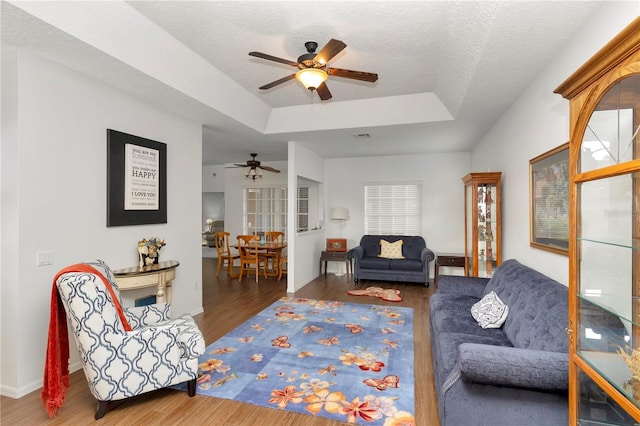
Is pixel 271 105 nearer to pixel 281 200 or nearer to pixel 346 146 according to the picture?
pixel 346 146

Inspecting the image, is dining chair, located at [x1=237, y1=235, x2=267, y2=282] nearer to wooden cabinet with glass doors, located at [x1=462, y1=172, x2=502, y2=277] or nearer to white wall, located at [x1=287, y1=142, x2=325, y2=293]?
white wall, located at [x1=287, y1=142, x2=325, y2=293]

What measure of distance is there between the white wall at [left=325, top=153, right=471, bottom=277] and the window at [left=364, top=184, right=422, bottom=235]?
120 millimetres

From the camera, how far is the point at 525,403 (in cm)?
170

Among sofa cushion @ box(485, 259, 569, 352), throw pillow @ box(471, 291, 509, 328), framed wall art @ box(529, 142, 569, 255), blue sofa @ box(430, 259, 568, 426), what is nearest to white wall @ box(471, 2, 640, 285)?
framed wall art @ box(529, 142, 569, 255)

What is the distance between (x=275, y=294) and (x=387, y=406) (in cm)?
341

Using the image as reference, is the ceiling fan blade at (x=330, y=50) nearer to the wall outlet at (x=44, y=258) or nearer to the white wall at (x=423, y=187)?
the wall outlet at (x=44, y=258)

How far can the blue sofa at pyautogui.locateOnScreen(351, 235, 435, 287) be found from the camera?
6.02 m

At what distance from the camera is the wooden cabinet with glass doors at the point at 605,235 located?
1.21 metres

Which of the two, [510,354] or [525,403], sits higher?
[510,354]

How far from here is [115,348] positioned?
2.12m

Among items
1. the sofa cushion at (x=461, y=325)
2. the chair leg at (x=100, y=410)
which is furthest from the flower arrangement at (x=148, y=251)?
the sofa cushion at (x=461, y=325)

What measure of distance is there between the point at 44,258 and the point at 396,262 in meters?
5.17

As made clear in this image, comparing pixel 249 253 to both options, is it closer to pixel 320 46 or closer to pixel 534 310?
pixel 320 46

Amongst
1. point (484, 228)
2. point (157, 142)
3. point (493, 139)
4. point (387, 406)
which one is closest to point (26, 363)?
point (157, 142)
